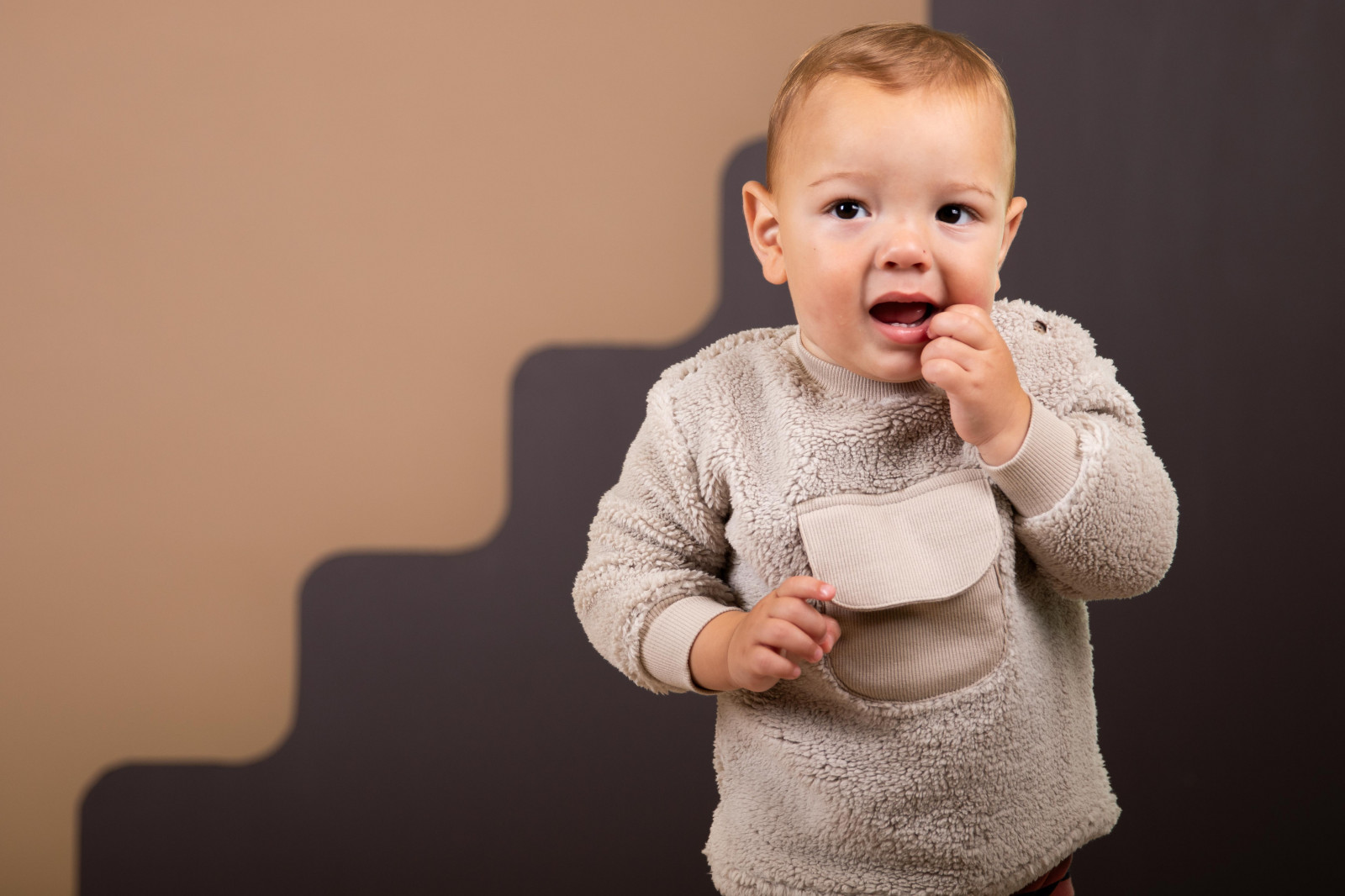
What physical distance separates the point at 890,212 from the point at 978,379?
100mm

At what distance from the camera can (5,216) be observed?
1.34 metres

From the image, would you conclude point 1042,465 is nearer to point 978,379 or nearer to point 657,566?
point 978,379

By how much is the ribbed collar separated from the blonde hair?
4.9 inches

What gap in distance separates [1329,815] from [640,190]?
1139 mm

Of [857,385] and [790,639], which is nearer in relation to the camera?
[790,639]

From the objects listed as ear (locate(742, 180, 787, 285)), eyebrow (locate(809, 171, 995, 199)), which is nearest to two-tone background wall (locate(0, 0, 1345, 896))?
ear (locate(742, 180, 787, 285))

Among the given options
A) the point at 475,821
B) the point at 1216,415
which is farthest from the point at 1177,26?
the point at 475,821

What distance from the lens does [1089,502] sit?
56 centimetres

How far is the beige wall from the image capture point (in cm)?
133

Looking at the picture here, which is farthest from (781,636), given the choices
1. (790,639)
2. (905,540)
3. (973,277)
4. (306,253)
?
(306,253)

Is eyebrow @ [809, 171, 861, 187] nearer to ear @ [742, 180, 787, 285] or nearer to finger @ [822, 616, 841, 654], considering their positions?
ear @ [742, 180, 787, 285]

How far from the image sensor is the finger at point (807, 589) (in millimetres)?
535

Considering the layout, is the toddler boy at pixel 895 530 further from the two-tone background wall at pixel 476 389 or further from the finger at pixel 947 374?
the two-tone background wall at pixel 476 389

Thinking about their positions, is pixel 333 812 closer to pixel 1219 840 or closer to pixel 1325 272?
pixel 1219 840
